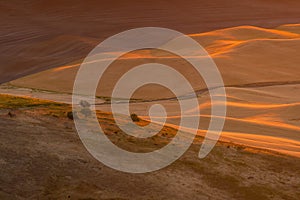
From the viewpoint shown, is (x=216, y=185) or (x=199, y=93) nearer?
(x=216, y=185)

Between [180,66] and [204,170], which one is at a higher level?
[204,170]

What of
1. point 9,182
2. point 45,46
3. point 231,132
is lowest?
point 45,46

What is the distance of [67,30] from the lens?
58.4 meters

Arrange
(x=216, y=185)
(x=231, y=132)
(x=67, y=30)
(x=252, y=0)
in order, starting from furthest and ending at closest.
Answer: (x=252, y=0) → (x=67, y=30) → (x=231, y=132) → (x=216, y=185)

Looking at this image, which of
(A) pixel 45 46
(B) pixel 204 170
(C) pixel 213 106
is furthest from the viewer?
(A) pixel 45 46

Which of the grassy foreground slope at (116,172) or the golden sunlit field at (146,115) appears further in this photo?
the golden sunlit field at (146,115)

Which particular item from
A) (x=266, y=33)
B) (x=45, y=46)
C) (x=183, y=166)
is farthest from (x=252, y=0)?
(x=183, y=166)

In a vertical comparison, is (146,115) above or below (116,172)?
below

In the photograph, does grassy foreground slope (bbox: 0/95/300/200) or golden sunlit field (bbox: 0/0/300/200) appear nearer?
grassy foreground slope (bbox: 0/95/300/200)

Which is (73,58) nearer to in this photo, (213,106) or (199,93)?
(199,93)

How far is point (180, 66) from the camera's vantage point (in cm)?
3928

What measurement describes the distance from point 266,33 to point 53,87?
27052 millimetres

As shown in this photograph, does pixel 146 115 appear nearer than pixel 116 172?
No

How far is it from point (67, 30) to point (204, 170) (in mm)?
46796
